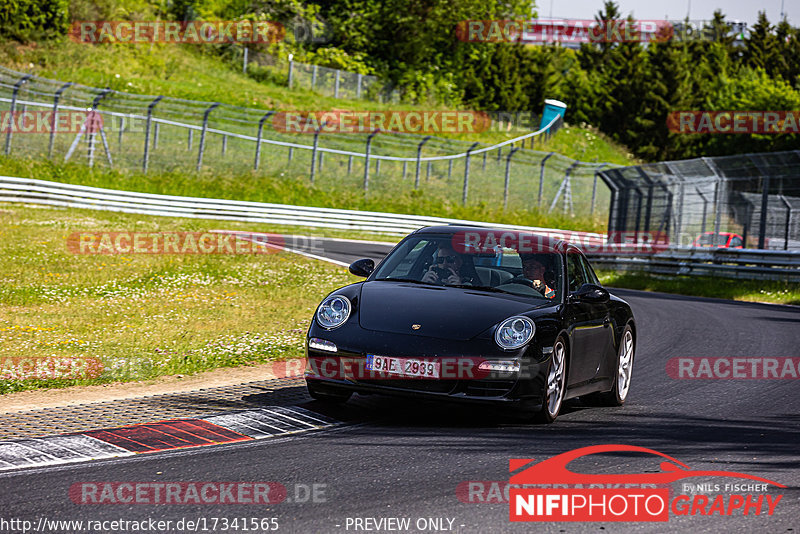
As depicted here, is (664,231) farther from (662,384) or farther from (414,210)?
(662,384)

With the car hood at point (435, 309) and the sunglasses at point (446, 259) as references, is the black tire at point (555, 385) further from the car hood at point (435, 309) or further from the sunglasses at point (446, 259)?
the sunglasses at point (446, 259)

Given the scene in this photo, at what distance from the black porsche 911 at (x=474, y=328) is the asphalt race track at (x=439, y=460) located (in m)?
0.22

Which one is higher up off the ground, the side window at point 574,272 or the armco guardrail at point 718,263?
the side window at point 574,272

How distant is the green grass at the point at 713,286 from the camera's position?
67.1 ft

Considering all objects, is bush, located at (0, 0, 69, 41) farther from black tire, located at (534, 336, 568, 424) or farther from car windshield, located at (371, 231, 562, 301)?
black tire, located at (534, 336, 568, 424)

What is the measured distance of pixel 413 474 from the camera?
5441mm

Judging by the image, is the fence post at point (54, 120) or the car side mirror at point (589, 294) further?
the fence post at point (54, 120)

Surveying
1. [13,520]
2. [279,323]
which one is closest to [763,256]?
[279,323]
